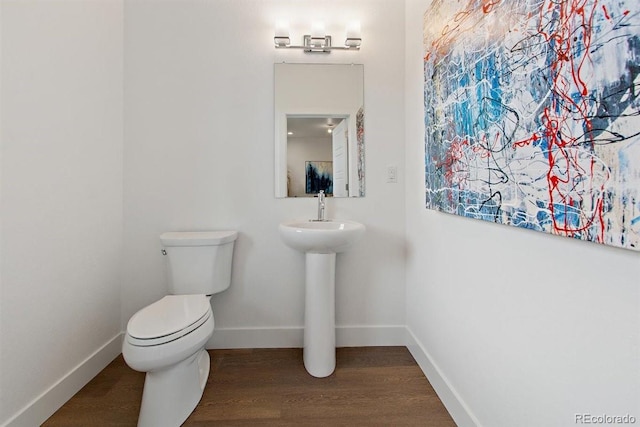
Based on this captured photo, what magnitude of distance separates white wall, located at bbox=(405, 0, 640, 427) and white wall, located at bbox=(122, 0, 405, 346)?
15.5 inches

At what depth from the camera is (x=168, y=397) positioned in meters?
1.25

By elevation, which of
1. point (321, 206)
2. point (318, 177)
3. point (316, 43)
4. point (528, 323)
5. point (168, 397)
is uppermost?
point (316, 43)

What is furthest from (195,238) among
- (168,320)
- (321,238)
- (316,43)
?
(316,43)

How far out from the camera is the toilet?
117 centimetres

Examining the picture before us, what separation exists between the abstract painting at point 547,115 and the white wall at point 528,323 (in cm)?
8

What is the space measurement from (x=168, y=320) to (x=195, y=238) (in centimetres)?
50

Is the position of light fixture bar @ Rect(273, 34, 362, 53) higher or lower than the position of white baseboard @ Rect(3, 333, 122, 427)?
higher

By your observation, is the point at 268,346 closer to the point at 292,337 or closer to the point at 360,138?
the point at 292,337

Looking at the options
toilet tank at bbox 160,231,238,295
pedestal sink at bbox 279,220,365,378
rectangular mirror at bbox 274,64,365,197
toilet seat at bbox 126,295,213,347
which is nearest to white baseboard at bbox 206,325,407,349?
pedestal sink at bbox 279,220,365,378

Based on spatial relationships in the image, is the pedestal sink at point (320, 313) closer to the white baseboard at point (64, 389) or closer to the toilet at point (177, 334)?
the toilet at point (177, 334)

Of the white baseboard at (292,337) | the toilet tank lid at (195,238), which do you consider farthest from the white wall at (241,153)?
the toilet tank lid at (195,238)

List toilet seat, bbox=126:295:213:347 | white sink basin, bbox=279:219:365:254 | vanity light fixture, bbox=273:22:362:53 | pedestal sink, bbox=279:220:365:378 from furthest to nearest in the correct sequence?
vanity light fixture, bbox=273:22:362:53
pedestal sink, bbox=279:220:365:378
white sink basin, bbox=279:219:365:254
toilet seat, bbox=126:295:213:347

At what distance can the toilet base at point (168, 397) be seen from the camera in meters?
1.23

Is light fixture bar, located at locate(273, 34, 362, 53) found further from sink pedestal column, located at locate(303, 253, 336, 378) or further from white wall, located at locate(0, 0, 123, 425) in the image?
sink pedestal column, located at locate(303, 253, 336, 378)
